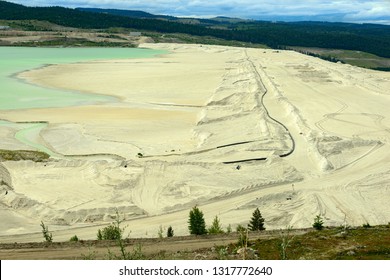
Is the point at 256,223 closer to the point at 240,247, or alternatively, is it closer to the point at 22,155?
the point at 240,247

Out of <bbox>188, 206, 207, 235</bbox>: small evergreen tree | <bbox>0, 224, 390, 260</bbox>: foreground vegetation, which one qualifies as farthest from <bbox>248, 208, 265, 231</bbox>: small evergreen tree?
<bbox>188, 206, 207, 235</bbox>: small evergreen tree

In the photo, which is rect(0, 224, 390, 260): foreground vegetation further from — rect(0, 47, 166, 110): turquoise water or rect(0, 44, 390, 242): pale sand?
rect(0, 47, 166, 110): turquoise water

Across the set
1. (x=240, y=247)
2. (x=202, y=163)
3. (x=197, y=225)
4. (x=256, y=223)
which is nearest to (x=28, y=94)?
(x=202, y=163)

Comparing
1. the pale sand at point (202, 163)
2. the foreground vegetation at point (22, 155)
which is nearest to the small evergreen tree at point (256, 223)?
the pale sand at point (202, 163)

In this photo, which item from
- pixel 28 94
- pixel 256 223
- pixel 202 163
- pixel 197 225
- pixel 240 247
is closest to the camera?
pixel 240 247

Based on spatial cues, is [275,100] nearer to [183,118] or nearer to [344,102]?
[344,102]

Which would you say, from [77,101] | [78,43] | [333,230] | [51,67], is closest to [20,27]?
[78,43]

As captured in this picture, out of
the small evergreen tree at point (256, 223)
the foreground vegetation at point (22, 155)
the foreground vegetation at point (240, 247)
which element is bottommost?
the foreground vegetation at point (22, 155)

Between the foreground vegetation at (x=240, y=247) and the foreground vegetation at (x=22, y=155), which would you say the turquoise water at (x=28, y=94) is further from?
the foreground vegetation at (x=240, y=247)
